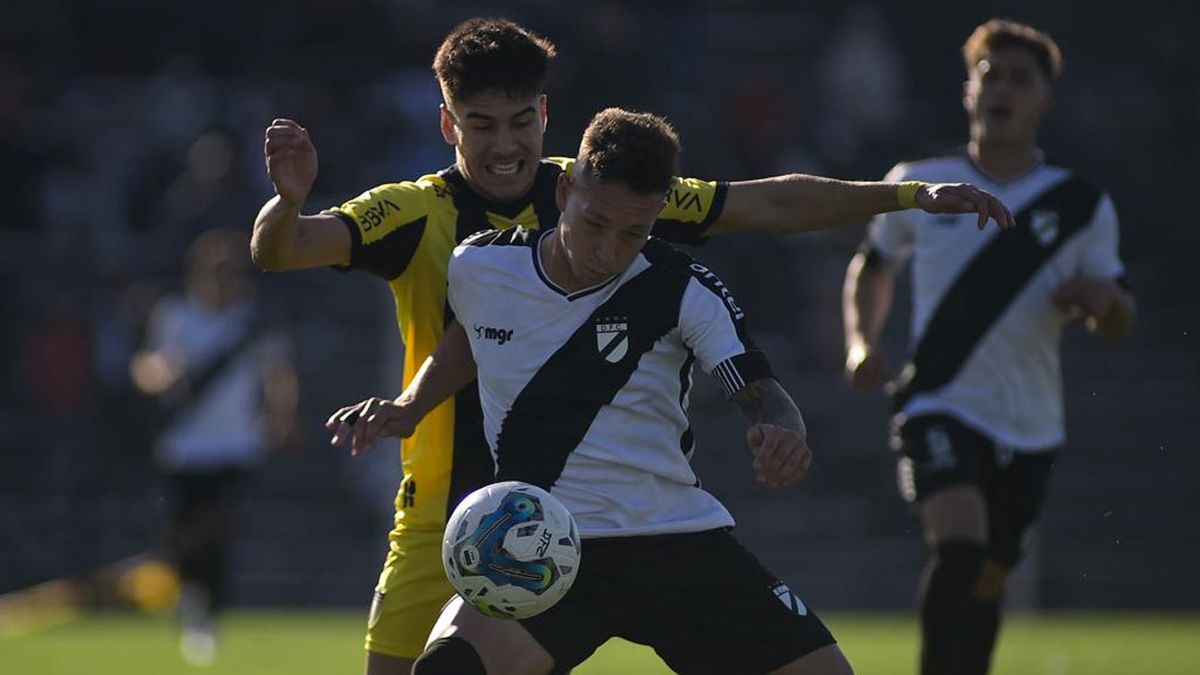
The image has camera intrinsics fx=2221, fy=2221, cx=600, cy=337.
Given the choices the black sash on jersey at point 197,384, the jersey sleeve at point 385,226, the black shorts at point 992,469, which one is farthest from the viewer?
the black sash on jersey at point 197,384

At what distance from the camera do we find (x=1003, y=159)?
8.90 m

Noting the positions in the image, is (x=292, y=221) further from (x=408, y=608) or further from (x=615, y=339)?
(x=408, y=608)

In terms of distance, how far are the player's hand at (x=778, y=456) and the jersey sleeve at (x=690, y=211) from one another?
1.23 metres

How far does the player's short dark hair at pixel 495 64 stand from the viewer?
643 cm

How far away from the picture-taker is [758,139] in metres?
18.2

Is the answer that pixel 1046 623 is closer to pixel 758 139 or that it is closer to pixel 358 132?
pixel 758 139

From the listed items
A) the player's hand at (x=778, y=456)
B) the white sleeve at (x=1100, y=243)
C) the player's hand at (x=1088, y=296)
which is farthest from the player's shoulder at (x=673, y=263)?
the white sleeve at (x=1100, y=243)

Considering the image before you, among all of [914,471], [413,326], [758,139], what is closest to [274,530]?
[758,139]

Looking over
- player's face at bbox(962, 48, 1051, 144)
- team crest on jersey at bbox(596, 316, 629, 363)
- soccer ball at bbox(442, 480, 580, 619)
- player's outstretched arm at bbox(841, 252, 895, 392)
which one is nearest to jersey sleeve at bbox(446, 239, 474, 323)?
team crest on jersey at bbox(596, 316, 629, 363)

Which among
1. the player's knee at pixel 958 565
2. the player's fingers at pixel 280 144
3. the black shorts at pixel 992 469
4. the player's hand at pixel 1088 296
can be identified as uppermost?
the player's fingers at pixel 280 144

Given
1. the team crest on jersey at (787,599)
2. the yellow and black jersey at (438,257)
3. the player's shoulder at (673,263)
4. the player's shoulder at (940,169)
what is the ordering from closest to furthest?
the team crest on jersey at (787,599) < the player's shoulder at (673,263) < the yellow and black jersey at (438,257) < the player's shoulder at (940,169)

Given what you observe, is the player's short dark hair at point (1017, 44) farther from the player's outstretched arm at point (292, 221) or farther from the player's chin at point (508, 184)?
the player's outstretched arm at point (292, 221)

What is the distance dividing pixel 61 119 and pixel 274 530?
4178 millimetres

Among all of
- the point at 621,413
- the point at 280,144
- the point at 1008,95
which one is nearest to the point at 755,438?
the point at 621,413
